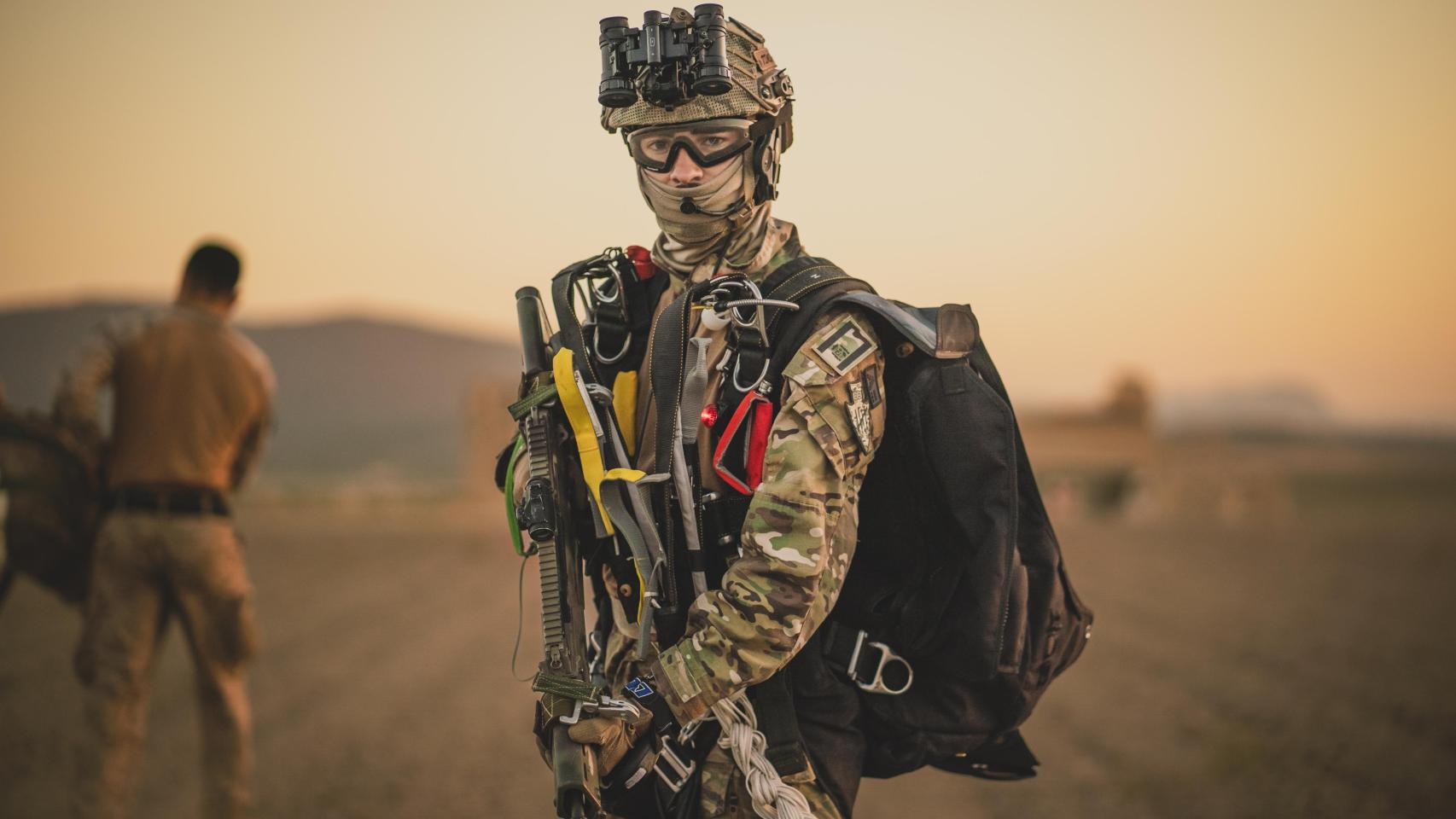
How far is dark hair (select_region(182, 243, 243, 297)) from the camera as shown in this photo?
6785mm

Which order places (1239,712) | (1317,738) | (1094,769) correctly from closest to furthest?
(1094,769)
(1317,738)
(1239,712)

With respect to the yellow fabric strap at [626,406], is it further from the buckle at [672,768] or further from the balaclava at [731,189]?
the buckle at [672,768]

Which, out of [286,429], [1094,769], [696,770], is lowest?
[286,429]

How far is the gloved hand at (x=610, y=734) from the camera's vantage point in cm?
297

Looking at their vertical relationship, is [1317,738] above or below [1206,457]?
above

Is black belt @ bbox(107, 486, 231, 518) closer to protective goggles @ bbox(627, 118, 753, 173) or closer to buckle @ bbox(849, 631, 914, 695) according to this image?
protective goggles @ bbox(627, 118, 753, 173)

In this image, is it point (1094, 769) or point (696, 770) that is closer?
point (696, 770)

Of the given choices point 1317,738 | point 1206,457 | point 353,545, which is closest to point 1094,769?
point 1317,738

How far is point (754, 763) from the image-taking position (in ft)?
10.7

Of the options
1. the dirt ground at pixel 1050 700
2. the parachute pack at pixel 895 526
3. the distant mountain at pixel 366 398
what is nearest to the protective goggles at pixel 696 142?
the parachute pack at pixel 895 526

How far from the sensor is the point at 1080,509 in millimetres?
25344

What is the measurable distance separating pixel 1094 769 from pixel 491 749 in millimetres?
4350

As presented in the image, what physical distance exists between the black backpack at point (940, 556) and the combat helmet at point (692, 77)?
437 millimetres

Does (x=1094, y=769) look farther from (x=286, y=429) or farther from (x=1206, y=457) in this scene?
(x=286, y=429)
